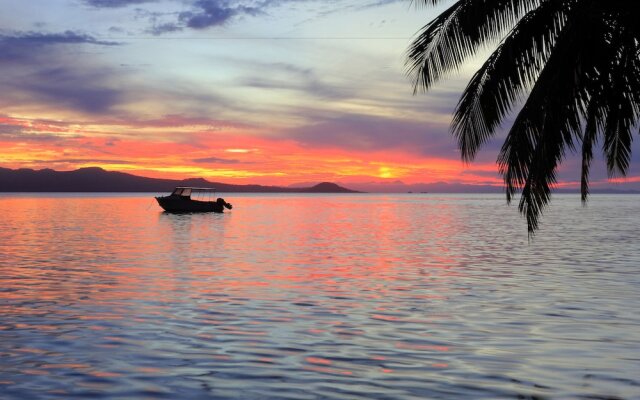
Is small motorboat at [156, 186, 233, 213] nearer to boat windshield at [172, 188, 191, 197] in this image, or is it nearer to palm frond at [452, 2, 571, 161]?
boat windshield at [172, 188, 191, 197]

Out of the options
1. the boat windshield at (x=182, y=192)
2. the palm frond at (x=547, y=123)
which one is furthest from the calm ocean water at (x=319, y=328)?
the boat windshield at (x=182, y=192)

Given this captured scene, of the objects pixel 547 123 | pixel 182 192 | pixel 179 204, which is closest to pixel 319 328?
pixel 547 123

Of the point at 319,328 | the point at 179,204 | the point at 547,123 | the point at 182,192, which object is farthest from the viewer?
the point at 182,192

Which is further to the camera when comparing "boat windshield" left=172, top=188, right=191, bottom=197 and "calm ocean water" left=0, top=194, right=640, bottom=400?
"boat windshield" left=172, top=188, right=191, bottom=197

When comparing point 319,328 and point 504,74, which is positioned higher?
point 504,74

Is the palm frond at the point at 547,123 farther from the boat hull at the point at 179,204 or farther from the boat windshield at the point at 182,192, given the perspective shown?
the boat windshield at the point at 182,192

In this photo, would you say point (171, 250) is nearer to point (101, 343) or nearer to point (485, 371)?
point (101, 343)

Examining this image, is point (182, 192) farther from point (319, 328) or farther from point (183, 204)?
point (319, 328)

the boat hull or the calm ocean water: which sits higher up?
the boat hull

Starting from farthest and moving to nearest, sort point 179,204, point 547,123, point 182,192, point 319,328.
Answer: point 182,192 → point 179,204 → point 319,328 → point 547,123

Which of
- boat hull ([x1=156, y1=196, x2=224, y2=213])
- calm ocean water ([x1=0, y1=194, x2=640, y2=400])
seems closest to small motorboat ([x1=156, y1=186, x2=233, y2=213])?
boat hull ([x1=156, y1=196, x2=224, y2=213])

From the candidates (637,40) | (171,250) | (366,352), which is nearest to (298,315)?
(366,352)

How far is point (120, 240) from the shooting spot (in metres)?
41.5

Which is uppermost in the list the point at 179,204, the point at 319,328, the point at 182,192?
the point at 182,192
